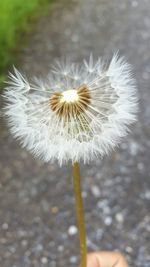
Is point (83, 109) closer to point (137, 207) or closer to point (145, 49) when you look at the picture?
point (137, 207)

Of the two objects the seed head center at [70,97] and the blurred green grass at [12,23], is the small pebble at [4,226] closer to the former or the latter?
the blurred green grass at [12,23]

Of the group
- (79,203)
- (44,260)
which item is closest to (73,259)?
(44,260)

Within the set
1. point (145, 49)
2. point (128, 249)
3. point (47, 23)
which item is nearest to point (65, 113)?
point (128, 249)

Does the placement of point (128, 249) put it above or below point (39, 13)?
below

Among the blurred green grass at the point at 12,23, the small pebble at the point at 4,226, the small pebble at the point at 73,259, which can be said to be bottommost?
the small pebble at the point at 73,259

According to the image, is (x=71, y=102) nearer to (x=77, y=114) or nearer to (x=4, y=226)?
(x=77, y=114)

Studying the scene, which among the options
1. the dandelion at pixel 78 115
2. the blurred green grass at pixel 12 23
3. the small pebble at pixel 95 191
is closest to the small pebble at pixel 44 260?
the small pebble at pixel 95 191

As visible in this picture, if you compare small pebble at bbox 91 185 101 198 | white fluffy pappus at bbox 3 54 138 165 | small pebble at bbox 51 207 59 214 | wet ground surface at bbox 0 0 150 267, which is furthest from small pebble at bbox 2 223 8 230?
white fluffy pappus at bbox 3 54 138 165
